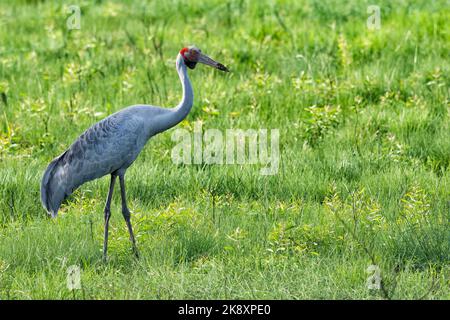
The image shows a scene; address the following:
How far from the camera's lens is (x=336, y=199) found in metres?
6.91

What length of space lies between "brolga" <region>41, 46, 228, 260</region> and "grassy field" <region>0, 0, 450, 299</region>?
0.70ft

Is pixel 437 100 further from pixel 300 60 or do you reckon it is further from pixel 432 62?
pixel 300 60

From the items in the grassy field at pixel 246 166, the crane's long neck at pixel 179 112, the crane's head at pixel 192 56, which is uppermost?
the crane's head at pixel 192 56

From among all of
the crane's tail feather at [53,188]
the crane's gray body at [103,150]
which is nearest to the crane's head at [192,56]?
the crane's gray body at [103,150]

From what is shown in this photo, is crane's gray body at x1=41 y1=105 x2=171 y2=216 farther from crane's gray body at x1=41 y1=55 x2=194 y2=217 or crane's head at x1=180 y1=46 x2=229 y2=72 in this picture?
crane's head at x1=180 y1=46 x2=229 y2=72

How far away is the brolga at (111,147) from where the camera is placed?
659 centimetres

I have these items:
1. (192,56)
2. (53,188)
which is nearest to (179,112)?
(192,56)

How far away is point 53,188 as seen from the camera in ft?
22.1

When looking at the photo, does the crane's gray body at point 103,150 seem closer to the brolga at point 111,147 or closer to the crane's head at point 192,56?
the brolga at point 111,147

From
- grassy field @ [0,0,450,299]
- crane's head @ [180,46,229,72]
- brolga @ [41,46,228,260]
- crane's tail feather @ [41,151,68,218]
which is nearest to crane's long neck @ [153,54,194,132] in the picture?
brolga @ [41,46,228,260]

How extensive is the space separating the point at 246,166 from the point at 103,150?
139cm

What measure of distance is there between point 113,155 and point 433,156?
2.78 meters

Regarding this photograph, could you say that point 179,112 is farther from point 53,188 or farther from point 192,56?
point 53,188
